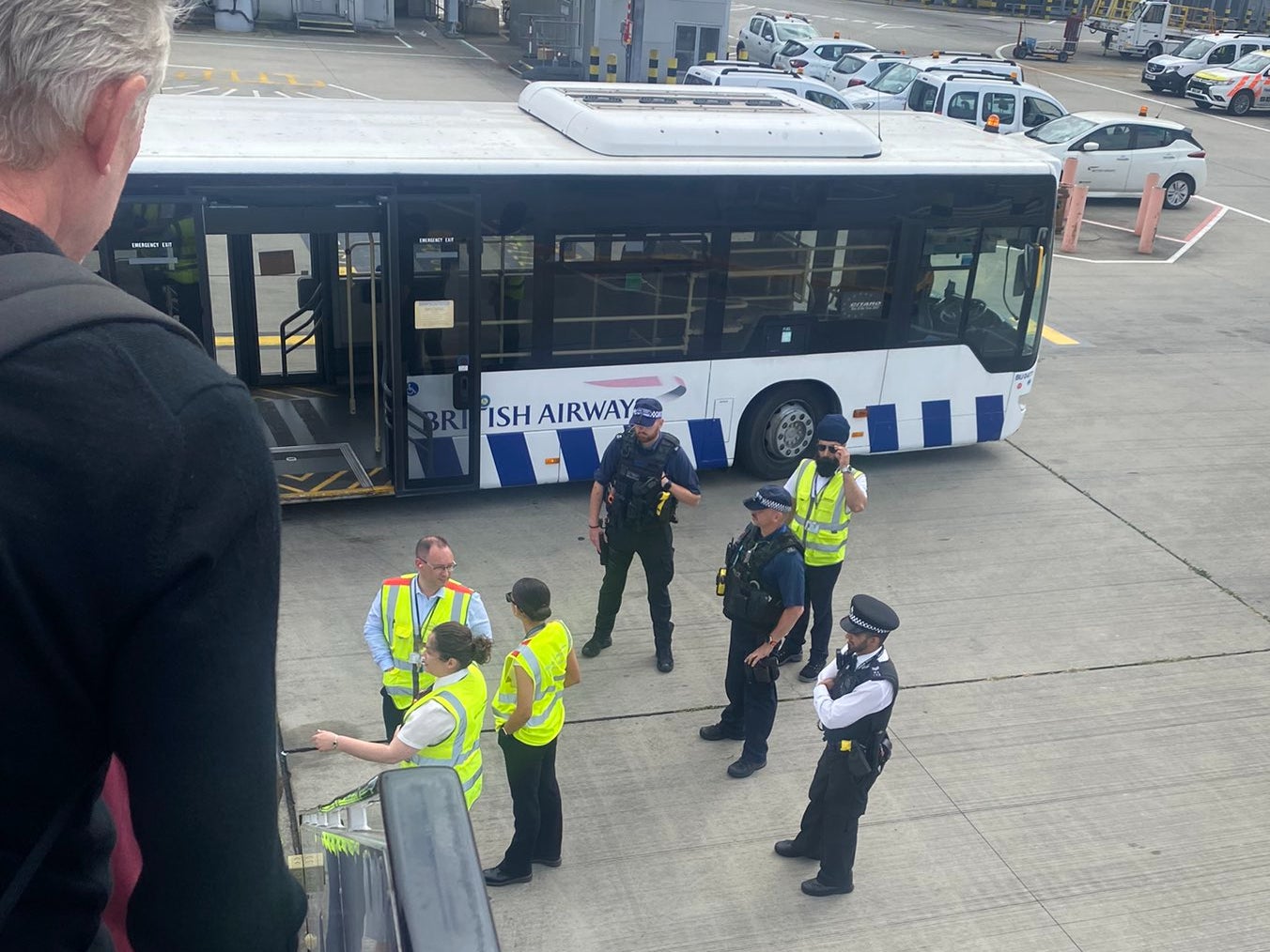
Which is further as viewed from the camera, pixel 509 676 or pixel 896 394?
pixel 896 394

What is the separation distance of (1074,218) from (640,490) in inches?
562

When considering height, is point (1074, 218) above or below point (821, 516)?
below

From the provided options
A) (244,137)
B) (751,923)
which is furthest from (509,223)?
(751,923)

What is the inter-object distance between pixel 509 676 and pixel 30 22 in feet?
16.0

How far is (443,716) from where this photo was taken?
16.8 ft

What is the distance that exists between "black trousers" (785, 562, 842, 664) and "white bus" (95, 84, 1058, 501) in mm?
2597

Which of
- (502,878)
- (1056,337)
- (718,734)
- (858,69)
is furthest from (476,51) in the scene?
(502,878)

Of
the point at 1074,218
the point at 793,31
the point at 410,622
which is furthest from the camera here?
the point at 793,31

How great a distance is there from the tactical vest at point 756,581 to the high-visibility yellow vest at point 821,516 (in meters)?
0.82

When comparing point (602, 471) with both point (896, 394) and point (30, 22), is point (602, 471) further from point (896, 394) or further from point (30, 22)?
point (30, 22)

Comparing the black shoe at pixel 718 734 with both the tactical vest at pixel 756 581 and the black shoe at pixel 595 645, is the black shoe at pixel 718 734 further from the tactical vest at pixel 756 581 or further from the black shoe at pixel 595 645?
the black shoe at pixel 595 645

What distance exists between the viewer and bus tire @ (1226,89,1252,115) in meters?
34.5

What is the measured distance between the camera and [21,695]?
2.99 ft

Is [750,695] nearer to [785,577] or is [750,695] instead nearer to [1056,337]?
[785,577]
